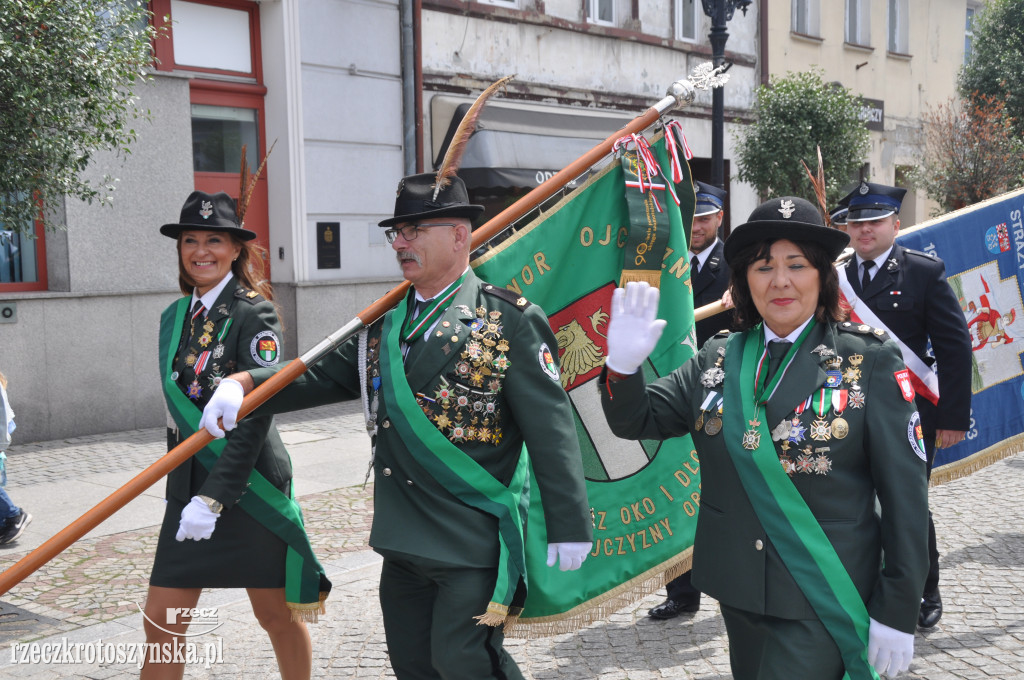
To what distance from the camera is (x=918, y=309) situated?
5043 millimetres

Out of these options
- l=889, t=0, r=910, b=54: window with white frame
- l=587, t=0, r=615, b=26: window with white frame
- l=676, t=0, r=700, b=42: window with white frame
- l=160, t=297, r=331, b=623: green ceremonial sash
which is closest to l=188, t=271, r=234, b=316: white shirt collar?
l=160, t=297, r=331, b=623: green ceremonial sash

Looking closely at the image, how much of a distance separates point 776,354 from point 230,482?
73.5 inches

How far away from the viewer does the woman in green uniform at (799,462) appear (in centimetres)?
266

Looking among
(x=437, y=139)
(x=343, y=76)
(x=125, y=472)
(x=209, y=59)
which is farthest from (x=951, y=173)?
(x=125, y=472)

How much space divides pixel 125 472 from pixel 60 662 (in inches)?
159

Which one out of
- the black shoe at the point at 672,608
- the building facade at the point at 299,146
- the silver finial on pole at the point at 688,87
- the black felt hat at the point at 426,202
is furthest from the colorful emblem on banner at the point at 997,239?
the building facade at the point at 299,146

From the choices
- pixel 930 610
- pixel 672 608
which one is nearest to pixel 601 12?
pixel 672 608

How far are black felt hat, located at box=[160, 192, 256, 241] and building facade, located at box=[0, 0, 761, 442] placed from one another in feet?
19.4

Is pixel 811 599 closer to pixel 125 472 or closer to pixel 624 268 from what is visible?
pixel 624 268

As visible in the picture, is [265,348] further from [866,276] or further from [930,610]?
[930,610]

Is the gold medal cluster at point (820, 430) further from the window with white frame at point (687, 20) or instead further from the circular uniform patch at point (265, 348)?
the window with white frame at point (687, 20)

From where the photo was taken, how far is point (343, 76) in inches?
496

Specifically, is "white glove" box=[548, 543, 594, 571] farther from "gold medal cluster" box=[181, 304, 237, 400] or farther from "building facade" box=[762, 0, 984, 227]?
"building facade" box=[762, 0, 984, 227]

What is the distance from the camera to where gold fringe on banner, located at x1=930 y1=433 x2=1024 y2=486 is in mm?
5863
